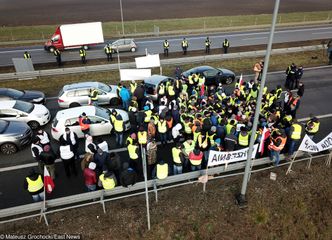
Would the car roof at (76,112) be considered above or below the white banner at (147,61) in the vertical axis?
below

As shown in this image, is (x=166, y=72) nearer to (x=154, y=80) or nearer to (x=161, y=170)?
(x=154, y=80)

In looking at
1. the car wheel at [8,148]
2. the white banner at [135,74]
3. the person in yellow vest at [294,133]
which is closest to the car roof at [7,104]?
the car wheel at [8,148]

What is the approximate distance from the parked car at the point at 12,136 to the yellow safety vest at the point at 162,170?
6.78 m

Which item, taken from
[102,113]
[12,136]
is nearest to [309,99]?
[102,113]

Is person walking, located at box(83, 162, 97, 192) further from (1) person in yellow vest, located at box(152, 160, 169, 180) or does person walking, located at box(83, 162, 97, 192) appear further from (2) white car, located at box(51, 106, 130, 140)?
(2) white car, located at box(51, 106, 130, 140)

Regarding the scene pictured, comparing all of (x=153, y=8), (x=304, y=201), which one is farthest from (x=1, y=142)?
(x=153, y=8)

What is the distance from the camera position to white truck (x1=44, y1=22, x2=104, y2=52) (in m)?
27.1

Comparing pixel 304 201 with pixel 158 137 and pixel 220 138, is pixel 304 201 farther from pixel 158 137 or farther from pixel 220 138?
pixel 158 137

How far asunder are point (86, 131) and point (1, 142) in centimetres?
348

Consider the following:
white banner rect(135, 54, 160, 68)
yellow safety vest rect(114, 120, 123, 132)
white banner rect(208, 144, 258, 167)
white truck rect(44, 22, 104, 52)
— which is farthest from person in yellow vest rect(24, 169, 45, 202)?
white truck rect(44, 22, 104, 52)

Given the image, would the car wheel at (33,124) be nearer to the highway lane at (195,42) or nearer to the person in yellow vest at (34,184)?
the person in yellow vest at (34,184)

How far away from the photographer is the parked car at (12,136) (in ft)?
39.0

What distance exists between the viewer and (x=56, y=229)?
28.3 feet

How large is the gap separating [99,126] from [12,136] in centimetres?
359
